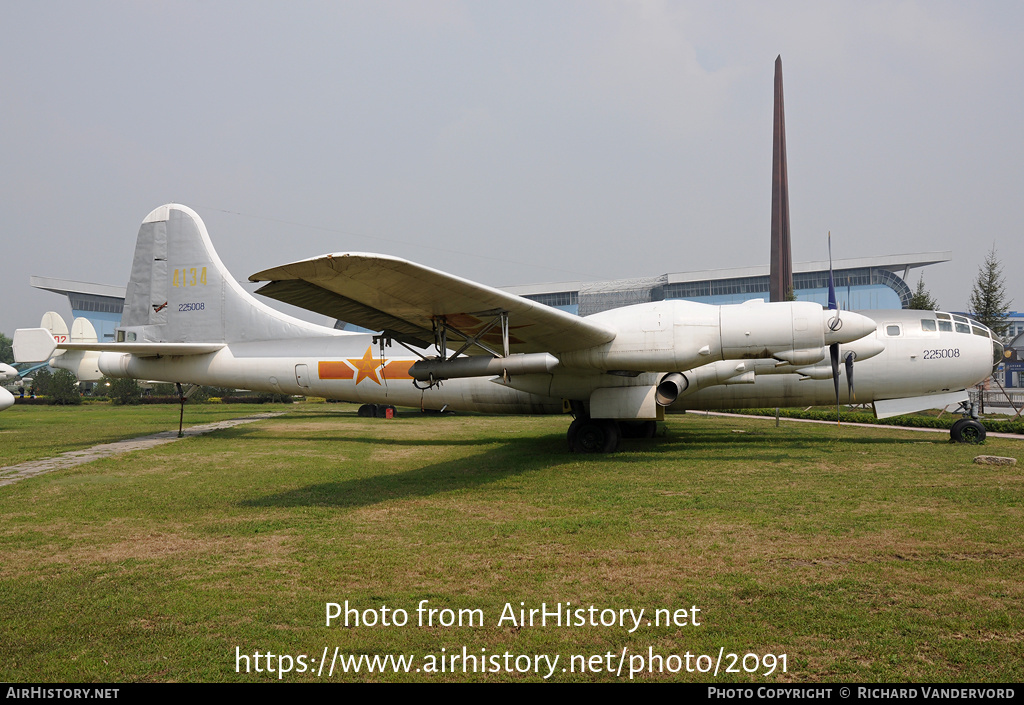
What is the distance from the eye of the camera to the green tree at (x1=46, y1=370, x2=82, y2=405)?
45.4 m

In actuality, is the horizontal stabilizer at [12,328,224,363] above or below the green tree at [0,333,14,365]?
below

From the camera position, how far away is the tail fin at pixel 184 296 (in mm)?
18016

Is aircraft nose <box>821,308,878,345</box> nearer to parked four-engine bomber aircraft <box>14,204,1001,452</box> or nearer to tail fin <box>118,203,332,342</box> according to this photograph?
parked four-engine bomber aircraft <box>14,204,1001,452</box>

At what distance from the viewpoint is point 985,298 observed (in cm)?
3133

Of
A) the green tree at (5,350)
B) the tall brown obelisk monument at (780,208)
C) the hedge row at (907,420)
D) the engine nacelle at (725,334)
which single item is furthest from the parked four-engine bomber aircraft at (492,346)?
the green tree at (5,350)

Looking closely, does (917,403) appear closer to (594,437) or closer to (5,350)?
(594,437)

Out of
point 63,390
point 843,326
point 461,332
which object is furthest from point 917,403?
point 63,390

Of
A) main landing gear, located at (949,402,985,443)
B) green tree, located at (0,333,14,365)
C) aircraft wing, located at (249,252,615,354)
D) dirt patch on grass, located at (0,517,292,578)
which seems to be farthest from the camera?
green tree, located at (0,333,14,365)

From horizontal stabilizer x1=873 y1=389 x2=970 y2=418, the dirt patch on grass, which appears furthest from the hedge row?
the dirt patch on grass

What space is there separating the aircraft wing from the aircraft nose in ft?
13.1

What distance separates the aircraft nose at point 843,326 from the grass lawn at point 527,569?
239cm

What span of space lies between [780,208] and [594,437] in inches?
2021

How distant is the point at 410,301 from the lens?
33.3ft

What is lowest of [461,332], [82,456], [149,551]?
[149,551]
